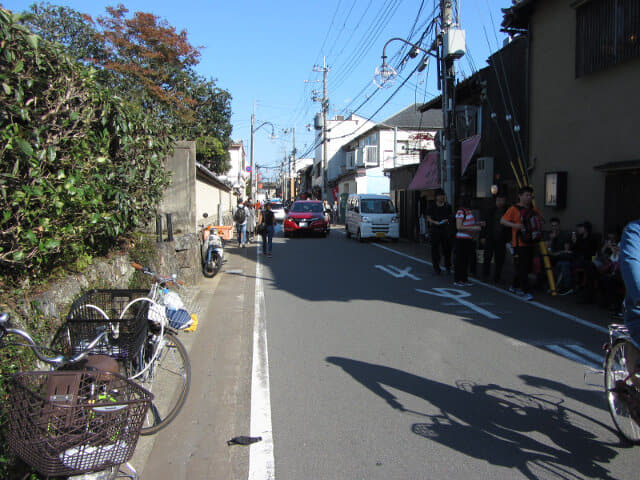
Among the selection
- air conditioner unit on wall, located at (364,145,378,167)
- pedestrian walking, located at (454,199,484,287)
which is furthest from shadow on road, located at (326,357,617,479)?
Result: air conditioner unit on wall, located at (364,145,378,167)

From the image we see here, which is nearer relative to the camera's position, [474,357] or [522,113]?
[474,357]

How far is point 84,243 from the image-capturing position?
612cm

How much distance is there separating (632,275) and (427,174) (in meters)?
17.0

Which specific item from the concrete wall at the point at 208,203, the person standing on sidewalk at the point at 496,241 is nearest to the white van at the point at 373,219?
the concrete wall at the point at 208,203

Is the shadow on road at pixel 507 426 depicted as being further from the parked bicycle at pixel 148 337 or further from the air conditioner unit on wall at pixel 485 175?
the air conditioner unit on wall at pixel 485 175

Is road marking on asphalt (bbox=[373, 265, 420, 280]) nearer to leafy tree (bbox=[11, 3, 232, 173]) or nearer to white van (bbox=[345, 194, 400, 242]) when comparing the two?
white van (bbox=[345, 194, 400, 242])

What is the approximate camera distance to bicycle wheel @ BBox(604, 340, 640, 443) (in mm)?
3787

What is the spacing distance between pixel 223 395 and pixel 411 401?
1.85 meters

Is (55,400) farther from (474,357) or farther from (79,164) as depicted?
(474,357)

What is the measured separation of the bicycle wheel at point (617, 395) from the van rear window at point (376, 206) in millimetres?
17558

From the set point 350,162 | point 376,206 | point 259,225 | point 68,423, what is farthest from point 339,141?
point 68,423

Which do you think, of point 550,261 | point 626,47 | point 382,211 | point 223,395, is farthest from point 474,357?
point 382,211

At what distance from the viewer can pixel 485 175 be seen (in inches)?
584

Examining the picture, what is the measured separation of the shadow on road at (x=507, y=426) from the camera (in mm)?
3588
